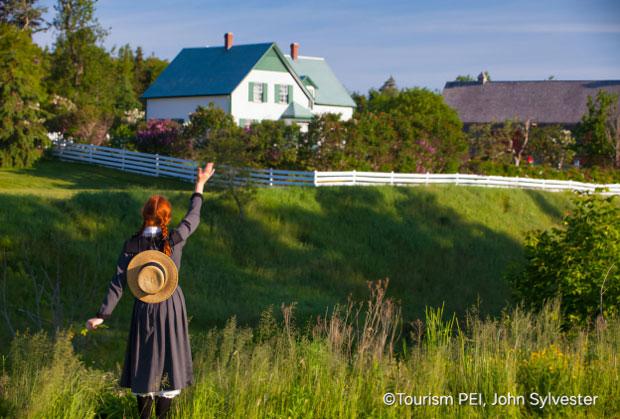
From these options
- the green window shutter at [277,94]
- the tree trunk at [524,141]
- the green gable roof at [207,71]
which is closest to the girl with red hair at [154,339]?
the green gable roof at [207,71]

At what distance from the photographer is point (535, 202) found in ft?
112

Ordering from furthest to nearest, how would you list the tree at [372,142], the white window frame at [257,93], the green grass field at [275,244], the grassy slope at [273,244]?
1. the white window frame at [257,93]
2. the tree at [372,142]
3. the green grass field at [275,244]
4. the grassy slope at [273,244]

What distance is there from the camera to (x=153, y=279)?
6.35 meters

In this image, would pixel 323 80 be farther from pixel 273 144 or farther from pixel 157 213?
pixel 157 213

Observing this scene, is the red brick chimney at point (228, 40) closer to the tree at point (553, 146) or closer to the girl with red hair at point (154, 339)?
the tree at point (553, 146)

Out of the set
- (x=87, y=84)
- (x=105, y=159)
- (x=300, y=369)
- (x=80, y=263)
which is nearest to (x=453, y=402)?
(x=300, y=369)

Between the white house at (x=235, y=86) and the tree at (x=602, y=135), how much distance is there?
15718 mm

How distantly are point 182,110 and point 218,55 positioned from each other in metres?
4.28

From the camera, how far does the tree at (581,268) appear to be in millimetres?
13227

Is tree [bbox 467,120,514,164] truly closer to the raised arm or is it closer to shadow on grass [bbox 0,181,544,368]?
shadow on grass [bbox 0,181,544,368]

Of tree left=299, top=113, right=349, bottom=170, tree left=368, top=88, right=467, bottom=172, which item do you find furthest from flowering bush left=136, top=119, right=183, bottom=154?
tree left=368, top=88, right=467, bottom=172

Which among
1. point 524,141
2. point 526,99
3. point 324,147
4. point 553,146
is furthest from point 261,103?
point 526,99

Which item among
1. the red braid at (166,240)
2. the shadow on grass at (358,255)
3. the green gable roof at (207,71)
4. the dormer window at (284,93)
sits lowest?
the shadow on grass at (358,255)

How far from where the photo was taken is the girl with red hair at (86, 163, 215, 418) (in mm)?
6375
